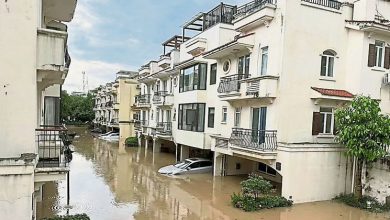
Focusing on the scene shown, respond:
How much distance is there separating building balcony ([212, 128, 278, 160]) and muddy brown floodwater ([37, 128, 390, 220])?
2.44 m

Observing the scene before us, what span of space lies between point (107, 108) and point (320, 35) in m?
49.1

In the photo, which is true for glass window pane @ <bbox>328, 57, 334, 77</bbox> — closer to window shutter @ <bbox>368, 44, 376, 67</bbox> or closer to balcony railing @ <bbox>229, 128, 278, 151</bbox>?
window shutter @ <bbox>368, 44, 376, 67</bbox>

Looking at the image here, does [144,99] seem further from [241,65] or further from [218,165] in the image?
[241,65]

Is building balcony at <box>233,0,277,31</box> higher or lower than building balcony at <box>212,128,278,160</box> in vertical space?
higher

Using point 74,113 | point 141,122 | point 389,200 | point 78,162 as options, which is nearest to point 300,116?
point 389,200

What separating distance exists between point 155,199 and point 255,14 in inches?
437

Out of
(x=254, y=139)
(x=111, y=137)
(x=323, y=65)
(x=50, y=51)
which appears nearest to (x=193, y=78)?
(x=254, y=139)

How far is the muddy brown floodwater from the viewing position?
14.2 m

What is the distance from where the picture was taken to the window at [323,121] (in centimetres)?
1700

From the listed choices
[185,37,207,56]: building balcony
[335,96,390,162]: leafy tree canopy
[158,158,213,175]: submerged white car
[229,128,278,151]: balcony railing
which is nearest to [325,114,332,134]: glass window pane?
[335,96,390,162]: leafy tree canopy

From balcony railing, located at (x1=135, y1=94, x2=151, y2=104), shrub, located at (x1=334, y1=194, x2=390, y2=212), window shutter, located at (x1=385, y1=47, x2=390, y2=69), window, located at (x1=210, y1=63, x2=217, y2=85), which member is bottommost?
shrub, located at (x1=334, y1=194, x2=390, y2=212)

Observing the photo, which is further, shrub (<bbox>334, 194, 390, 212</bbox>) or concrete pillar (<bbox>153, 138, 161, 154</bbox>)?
concrete pillar (<bbox>153, 138, 161, 154</bbox>)

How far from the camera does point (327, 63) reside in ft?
57.5

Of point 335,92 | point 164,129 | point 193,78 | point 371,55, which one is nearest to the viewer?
point 335,92
